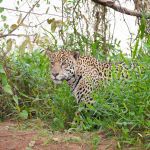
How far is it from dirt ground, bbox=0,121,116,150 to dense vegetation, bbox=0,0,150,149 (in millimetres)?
132

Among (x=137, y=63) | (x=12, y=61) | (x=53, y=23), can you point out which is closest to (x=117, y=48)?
(x=12, y=61)

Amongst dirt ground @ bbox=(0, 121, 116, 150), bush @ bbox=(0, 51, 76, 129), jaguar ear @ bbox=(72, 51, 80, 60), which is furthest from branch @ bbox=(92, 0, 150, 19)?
dirt ground @ bbox=(0, 121, 116, 150)

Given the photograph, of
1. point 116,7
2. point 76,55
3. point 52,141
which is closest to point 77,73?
point 76,55

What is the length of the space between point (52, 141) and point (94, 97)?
0.64 m

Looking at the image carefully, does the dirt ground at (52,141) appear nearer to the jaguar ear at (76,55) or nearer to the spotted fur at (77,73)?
the spotted fur at (77,73)

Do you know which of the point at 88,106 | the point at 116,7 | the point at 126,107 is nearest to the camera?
the point at 126,107

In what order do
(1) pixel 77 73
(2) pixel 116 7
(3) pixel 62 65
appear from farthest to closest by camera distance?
(2) pixel 116 7, (1) pixel 77 73, (3) pixel 62 65

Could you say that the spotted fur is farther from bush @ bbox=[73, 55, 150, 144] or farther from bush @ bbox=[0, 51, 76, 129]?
bush @ bbox=[73, 55, 150, 144]

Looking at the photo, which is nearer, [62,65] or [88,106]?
[88,106]

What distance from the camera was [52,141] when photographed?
191 inches

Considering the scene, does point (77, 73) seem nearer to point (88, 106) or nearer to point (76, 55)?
point (76, 55)

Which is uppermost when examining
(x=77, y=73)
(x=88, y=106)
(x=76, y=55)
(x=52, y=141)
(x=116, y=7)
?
(x=116, y=7)

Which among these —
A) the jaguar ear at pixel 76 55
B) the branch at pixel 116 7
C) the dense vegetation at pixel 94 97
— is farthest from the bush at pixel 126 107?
the branch at pixel 116 7

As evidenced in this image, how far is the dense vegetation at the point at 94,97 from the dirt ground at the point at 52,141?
13 centimetres
